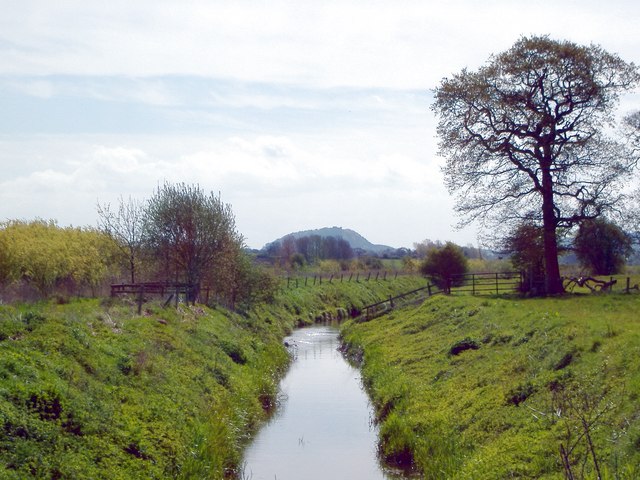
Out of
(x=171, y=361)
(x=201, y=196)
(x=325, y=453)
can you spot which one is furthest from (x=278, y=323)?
(x=325, y=453)

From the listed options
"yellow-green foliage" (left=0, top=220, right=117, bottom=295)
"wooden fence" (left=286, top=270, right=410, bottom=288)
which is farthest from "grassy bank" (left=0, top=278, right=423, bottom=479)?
"wooden fence" (left=286, top=270, right=410, bottom=288)

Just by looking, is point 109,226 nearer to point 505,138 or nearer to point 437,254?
point 505,138

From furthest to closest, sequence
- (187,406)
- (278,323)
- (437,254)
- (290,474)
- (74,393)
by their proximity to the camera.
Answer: (437,254) → (278,323) → (187,406) → (290,474) → (74,393)

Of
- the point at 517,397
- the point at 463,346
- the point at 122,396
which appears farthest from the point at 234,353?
the point at 517,397

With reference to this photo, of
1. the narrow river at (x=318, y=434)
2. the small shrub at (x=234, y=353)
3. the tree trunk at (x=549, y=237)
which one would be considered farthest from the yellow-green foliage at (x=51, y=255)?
the tree trunk at (x=549, y=237)

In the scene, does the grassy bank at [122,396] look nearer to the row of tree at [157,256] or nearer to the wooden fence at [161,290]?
the wooden fence at [161,290]

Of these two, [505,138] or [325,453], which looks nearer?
[325,453]

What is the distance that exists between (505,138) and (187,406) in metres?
24.3

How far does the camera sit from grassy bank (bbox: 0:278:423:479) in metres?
11.9

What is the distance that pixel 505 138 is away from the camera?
36750 millimetres

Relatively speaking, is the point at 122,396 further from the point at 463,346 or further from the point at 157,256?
the point at 157,256

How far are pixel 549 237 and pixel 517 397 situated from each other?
23.8 meters

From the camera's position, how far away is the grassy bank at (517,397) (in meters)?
11.5

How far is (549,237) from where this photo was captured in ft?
125
